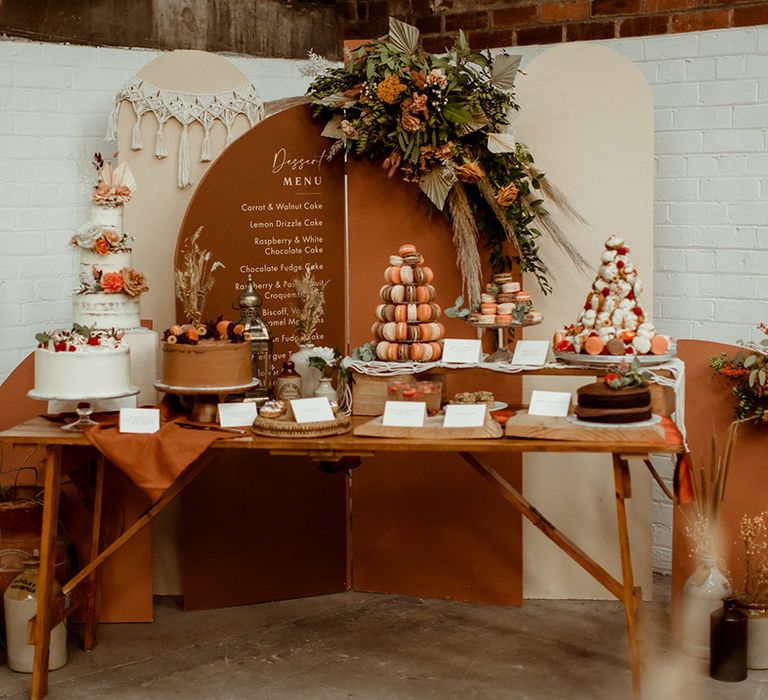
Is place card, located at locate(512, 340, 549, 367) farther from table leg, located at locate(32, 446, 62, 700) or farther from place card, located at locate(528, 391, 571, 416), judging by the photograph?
table leg, located at locate(32, 446, 62, 700)

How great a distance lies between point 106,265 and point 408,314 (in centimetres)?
107

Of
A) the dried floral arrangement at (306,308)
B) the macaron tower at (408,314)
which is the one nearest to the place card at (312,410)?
the macaron tower at (408,314)

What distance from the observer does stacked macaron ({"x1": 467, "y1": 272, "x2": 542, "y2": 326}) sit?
3615 millimetres

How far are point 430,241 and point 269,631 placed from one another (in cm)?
162

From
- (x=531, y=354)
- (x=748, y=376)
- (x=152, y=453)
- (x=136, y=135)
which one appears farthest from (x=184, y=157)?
(x=748, y=376)

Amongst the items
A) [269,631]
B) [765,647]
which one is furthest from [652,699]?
[269,631]

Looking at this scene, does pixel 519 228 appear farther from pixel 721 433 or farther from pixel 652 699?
pixel 652 699

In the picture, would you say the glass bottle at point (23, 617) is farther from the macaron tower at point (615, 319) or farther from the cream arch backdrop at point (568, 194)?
the macaron tower at point (615, 319)

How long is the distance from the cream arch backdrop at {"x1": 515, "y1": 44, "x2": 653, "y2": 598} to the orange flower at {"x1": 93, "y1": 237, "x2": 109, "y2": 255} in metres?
1.69

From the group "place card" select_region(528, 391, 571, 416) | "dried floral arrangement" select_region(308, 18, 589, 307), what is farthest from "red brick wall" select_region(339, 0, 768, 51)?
"place card" select_region(528, 391, 571, 416)

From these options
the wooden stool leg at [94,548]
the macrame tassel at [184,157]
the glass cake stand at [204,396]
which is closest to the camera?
the glass cake stand at [204,396]

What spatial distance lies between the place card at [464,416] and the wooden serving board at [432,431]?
22 millimetres

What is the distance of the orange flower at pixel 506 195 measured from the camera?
399 cm

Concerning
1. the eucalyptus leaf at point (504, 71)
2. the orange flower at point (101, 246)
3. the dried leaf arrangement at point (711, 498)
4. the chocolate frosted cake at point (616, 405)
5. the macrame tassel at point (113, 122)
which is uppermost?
the eucalyptus leaf at point (504, 71)
